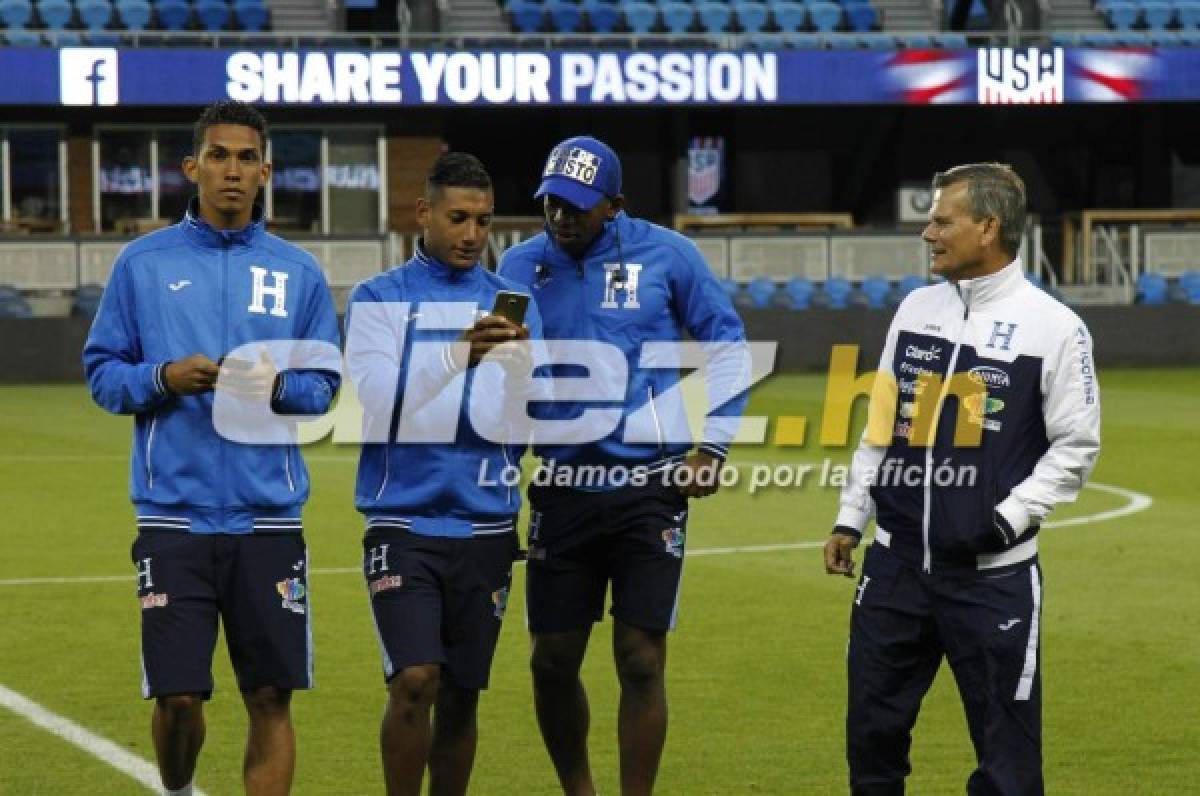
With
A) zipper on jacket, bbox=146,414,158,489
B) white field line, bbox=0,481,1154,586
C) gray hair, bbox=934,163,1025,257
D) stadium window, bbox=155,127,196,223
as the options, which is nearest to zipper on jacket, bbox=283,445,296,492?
zipper on jacket, bbox=146,414,158,489

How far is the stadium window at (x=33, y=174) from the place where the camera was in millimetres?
36906

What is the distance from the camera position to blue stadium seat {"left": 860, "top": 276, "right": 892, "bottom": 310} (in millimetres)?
34562

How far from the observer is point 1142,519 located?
650 inches

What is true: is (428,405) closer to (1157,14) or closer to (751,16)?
(751,16)

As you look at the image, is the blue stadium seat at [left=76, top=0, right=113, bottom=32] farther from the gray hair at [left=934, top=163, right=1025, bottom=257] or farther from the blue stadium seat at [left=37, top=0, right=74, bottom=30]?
the gray hair at [left=934, top=163, right=1025, bottom=257]

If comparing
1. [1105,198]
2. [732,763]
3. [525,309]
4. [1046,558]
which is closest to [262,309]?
[525,309]

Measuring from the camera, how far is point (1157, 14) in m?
40.9

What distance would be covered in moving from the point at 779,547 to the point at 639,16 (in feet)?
81.3

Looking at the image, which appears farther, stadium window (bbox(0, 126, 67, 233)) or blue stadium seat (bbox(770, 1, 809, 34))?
blue stadium seat (bbox(770, 1, 809, 34))

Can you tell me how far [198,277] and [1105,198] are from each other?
3828 centimetres

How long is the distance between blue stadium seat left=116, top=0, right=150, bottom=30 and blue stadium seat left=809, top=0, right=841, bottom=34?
36.5 feet

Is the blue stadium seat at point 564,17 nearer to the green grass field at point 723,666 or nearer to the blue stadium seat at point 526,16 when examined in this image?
the blue stadium seat at point 526,16

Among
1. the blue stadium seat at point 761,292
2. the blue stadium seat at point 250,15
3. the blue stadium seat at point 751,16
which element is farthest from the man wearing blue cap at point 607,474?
the blue stadium seat at point 751,16

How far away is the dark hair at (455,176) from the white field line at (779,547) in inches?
271
